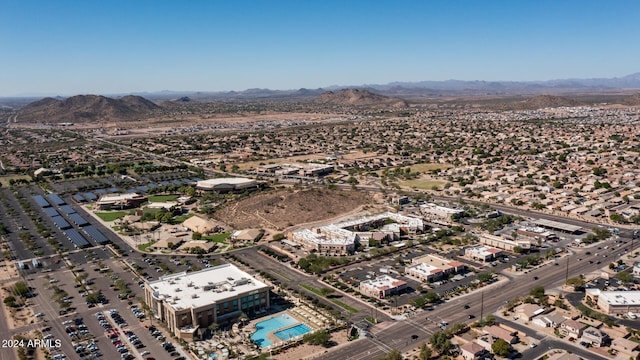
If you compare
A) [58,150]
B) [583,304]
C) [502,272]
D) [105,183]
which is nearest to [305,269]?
[502,272]

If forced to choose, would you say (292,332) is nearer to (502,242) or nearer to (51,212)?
(502,242)

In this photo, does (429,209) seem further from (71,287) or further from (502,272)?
(71,287)

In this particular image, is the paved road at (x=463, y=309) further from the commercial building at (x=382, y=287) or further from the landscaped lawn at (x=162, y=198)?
the landscaped lawn at (x=162, y=198)

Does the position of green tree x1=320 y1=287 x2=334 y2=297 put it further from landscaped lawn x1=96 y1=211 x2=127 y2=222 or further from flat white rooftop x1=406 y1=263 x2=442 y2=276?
landscaped lawn x1=96 y1=211 x2=127 y2=222

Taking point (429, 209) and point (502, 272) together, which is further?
point (429, 209)

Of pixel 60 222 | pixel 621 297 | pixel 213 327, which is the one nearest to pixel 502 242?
pixel 621 297

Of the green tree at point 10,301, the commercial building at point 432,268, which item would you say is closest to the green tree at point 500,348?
the commercial building at point 432,268

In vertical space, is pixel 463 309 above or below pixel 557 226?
below
